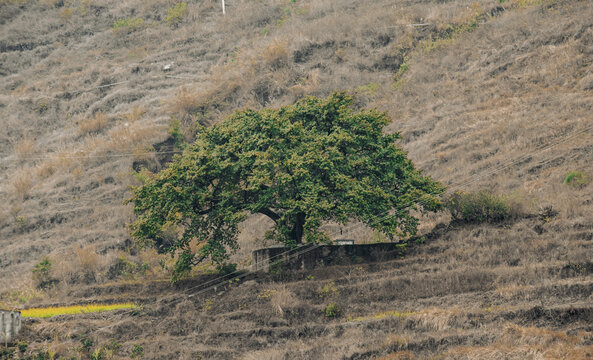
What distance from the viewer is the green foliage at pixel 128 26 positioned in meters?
51.8

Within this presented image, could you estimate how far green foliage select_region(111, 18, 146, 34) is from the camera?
51.8 metres

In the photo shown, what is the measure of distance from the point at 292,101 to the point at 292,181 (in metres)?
17.1

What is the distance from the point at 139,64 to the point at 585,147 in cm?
3246

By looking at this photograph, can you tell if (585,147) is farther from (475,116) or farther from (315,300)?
(315,300)

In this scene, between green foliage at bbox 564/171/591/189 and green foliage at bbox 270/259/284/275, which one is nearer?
green foliage at bbox 270/259/284/275

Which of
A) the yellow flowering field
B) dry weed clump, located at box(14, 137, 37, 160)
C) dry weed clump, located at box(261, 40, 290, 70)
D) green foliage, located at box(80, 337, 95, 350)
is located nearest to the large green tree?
the yellow flowering field

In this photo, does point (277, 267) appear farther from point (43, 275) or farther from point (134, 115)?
point (134, 115)

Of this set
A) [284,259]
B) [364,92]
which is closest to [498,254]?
[284,259]

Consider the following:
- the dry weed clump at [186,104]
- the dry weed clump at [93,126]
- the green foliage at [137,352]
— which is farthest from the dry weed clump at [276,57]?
the green foliage at [137,352]

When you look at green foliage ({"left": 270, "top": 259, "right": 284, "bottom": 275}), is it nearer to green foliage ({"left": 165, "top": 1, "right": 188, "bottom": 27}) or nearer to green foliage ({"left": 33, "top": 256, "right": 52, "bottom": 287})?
green foliage ({"left": 33, "top": 256, "right": 52, "bottom": 287})

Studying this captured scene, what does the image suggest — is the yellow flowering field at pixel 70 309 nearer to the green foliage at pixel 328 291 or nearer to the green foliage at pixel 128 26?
the green foliage at pixel 328 291

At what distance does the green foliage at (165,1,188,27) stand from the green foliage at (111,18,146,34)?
2247mm

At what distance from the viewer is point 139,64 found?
4609 centimetres

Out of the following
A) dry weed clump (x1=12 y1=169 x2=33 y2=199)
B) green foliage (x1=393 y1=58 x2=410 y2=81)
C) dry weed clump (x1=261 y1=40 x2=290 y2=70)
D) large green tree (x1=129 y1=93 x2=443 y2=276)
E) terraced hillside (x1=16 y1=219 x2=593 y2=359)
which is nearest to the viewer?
terraced hillside (x1=16 y1=219 x2=593 y2=359)
